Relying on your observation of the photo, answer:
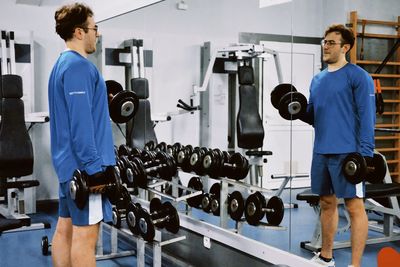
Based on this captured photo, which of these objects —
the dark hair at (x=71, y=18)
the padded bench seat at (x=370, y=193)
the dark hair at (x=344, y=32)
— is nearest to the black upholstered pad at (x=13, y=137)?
the dark hair at (x=71, y=18)

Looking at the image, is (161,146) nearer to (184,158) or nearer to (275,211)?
(184,158)

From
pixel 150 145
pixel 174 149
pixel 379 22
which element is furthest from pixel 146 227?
pixel 379 22

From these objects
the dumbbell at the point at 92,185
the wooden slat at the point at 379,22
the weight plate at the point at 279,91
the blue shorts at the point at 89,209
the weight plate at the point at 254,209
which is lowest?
the weight plate at the point at 254,209

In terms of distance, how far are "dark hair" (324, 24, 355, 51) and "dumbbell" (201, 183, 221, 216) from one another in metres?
1.36

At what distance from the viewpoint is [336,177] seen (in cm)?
298

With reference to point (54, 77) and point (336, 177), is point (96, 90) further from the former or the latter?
point (336, 177)

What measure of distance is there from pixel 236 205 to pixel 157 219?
20.9 inches

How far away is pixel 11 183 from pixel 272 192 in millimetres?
2733

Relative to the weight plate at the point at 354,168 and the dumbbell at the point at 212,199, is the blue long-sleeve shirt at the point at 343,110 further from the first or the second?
the dumbbell at the point at 212,199

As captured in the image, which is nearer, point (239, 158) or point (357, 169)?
point (357, 169)

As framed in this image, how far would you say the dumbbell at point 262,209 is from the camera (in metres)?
3.10

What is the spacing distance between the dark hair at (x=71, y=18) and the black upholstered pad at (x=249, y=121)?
151cm

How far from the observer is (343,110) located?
2.93 meters

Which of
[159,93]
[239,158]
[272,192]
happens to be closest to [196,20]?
[159,93]
